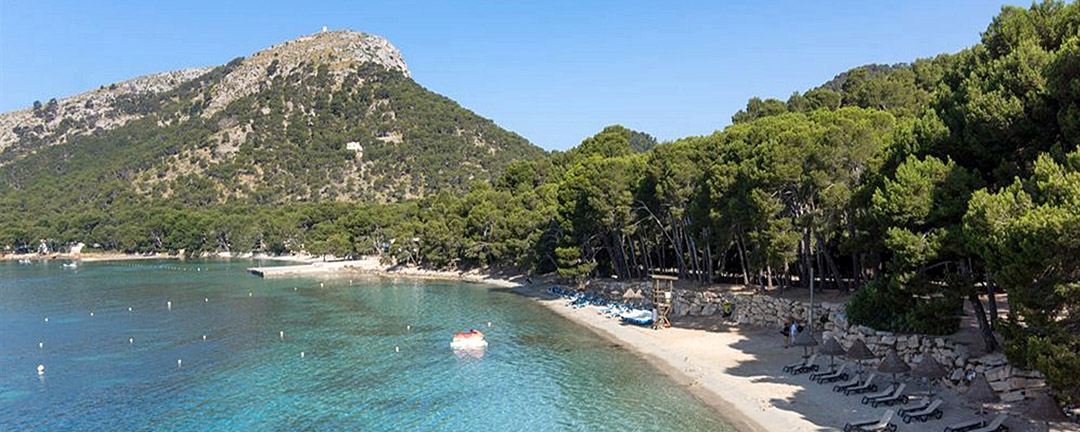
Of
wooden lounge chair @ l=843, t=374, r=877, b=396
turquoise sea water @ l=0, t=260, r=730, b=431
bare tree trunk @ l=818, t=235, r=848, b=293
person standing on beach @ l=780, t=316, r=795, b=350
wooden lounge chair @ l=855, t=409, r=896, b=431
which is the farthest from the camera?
bare tree trunk @ l=818, t=235, r=848, b=293

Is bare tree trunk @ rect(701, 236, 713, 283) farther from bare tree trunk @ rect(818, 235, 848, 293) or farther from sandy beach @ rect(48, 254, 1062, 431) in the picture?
bare tree trunk @ rect(818, 235, 848, 293)

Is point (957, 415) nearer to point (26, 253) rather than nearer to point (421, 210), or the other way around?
point (421, 210)

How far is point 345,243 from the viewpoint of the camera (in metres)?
119

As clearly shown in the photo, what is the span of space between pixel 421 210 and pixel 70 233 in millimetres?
102190

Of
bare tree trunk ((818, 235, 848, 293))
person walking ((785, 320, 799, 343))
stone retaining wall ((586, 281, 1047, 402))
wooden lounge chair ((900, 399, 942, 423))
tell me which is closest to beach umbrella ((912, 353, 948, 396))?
stone retaining wall ((586, 281, 1047, 402))

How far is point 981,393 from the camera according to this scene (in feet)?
70.7

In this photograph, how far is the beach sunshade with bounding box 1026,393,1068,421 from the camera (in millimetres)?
19156

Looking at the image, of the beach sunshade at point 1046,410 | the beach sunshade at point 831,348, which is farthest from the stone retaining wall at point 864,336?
the beach sunshade at point 1046,410

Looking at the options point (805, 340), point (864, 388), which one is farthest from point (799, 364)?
point (864, 388)

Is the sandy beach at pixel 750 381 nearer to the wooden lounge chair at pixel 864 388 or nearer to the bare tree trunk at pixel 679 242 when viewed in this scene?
the wooden lounge chair at pixel 864 388

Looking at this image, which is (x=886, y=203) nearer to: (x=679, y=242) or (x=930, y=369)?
(x=930, y=369)

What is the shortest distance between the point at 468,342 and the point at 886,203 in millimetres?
24795

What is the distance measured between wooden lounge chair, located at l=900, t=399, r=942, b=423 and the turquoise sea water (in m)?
5.86

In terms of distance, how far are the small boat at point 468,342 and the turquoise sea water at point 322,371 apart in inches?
26.6
